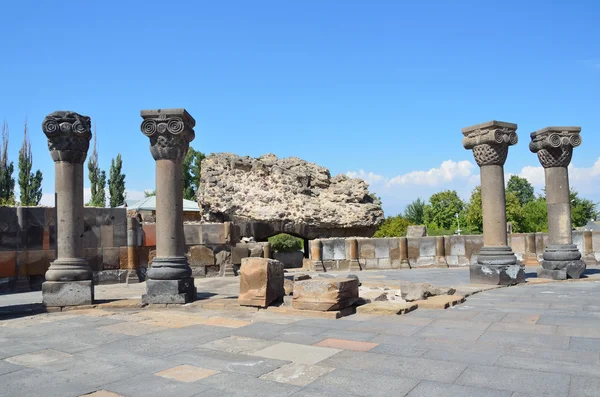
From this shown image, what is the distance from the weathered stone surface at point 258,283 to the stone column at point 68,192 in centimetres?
276

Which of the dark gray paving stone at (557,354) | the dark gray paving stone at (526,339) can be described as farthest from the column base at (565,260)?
the dark gray paving stone at (557,354)

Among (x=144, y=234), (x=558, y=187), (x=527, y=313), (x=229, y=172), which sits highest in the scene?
(x=229, y=172)

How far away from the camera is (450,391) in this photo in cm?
358

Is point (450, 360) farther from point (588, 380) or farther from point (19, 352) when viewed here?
point (19, 352)

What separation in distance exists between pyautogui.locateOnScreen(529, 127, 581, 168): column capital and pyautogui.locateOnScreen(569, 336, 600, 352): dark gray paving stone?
7.45m

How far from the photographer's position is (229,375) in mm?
4105

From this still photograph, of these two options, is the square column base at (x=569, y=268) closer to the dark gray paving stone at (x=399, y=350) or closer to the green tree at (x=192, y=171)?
the dark gray paving stone at (x=399, y=350)

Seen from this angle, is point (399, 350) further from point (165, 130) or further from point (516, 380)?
point (165, 130)

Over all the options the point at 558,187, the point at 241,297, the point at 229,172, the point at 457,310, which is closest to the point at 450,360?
the point at 457,310

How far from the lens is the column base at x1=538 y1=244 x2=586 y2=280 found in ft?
37.0

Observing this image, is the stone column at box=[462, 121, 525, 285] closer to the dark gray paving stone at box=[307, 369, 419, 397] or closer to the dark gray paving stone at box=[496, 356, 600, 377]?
the dark gray paving stone at box=[496, 356, 600, 377]

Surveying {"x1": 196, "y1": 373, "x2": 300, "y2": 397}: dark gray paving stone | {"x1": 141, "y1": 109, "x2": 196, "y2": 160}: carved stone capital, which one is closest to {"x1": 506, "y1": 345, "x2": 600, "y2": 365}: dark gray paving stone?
{"x1": 196, "y1": 373, "x2": 300, "y2": 397}: dark gray paving stone

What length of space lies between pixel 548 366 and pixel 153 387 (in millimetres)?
3291

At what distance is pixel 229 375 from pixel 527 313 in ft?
15.1
